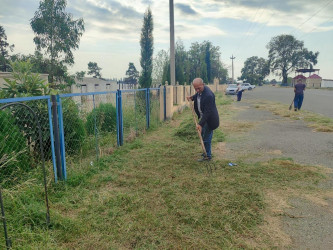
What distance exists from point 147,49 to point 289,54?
3157 inches

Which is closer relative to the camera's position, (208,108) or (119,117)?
(208,108)

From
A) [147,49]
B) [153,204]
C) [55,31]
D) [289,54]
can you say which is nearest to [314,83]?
[289,54]

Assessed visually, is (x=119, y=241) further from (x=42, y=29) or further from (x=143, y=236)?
(x=42, y=29)

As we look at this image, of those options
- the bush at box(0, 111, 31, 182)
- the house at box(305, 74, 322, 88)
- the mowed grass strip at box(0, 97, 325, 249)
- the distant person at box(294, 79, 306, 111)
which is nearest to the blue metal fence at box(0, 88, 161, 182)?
the bush at box(0, 111, 31, 182)

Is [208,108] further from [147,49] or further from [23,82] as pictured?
[147,49]

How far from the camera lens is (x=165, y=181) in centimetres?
423

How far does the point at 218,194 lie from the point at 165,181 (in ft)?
3.14

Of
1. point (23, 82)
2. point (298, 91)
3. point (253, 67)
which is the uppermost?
point (253, 67)

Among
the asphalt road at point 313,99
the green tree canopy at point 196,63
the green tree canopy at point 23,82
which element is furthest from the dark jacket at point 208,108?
the green tree canopy at point 196,63

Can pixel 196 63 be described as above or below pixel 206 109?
above

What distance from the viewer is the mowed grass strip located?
8.68 ft

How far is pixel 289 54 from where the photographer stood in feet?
266

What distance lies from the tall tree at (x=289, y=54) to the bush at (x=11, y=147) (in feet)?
289

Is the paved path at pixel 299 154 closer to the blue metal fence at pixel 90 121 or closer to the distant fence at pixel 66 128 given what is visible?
the blue metal fence at pixel 90 121
